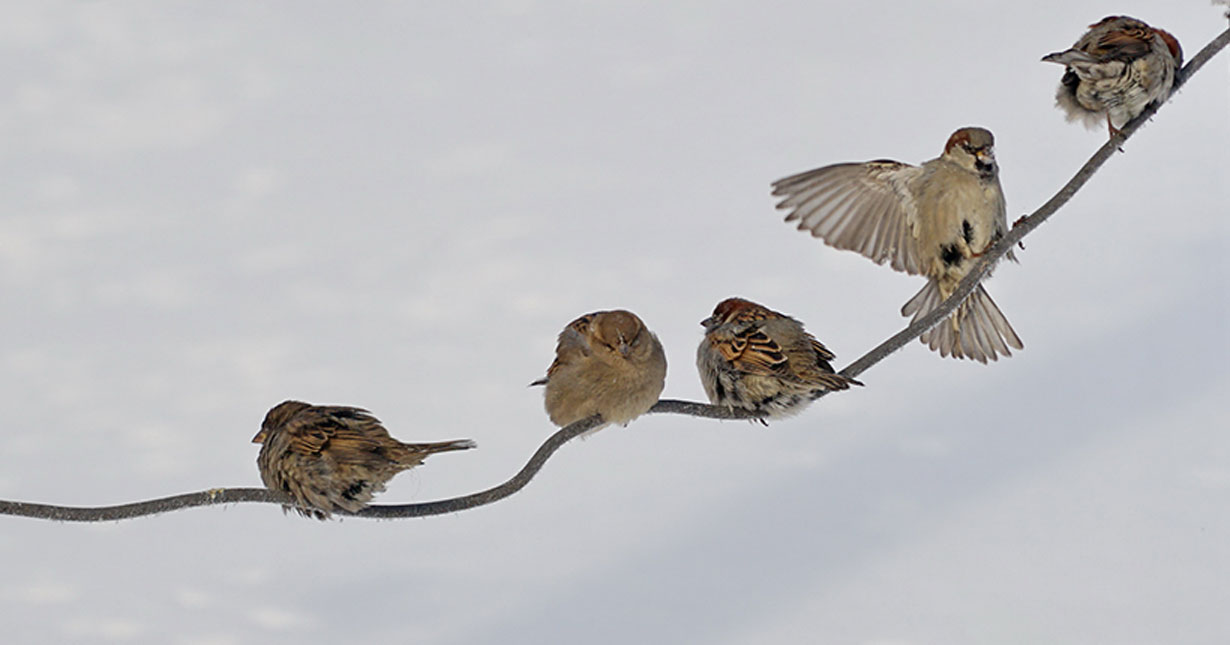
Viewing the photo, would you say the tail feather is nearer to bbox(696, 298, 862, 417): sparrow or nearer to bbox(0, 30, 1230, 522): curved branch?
bbox(0, 30, 1230, 522): curved branch

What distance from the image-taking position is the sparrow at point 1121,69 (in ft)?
8.50

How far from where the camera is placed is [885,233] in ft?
9.87

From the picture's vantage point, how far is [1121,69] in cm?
259

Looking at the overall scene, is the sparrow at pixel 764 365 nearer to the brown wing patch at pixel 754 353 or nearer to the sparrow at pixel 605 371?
the brown wing patch at pixel 754 353

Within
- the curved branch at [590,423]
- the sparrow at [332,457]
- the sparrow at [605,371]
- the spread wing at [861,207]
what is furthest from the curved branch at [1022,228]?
the sparrow at [332,457]

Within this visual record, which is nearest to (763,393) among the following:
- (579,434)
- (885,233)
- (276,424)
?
(579,434)

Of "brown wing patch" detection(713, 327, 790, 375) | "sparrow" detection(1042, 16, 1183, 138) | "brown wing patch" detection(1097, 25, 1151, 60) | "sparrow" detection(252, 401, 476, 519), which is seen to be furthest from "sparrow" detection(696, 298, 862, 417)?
"brown wing patch" detection(1097, 25, 1151, 60)

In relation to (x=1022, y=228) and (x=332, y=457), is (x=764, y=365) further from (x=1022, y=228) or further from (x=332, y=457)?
(x=332, y=457)

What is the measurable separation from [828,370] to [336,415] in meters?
1.10

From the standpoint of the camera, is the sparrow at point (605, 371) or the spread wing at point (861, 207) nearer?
the sparrow at point (605, 371)

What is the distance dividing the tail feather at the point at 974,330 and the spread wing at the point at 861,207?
0.44ft

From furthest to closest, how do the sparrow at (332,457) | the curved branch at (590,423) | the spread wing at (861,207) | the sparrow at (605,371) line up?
the spread wing at (861,207), the sparrow at (605,371), the sparrow at (332,457), the curved branch at (590,423)

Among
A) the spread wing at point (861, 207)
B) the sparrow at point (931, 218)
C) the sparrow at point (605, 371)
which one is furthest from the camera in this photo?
the spread wing at point (861, 207)

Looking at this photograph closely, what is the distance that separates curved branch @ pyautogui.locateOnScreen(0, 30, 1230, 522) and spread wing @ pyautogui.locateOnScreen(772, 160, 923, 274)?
0.32 m
